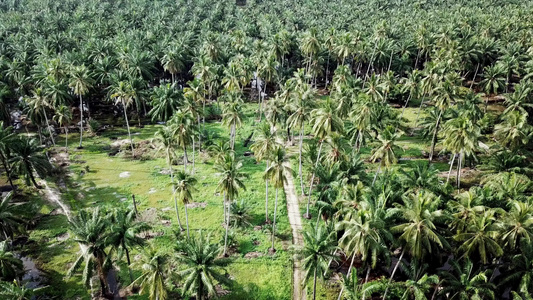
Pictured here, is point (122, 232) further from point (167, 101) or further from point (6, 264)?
point (167, 101)

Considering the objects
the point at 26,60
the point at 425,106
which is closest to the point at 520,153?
the point at 425,106

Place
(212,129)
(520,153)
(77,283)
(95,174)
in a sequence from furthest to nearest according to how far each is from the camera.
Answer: (212,129) → (95,174) → (520,153) → (77,283)

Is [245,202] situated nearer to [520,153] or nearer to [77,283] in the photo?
[77,283]

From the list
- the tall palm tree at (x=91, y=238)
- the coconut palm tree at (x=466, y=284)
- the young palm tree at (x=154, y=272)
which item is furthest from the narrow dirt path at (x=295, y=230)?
the tall palm tree at (x=91, y=238)

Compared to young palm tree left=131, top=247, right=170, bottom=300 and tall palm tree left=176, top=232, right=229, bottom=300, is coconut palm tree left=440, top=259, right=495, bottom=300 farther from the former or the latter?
young palm tree left=131, top=247, right=170, bottom=300

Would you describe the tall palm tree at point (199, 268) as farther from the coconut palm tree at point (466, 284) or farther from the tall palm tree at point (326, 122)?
the tall palm tree at point (326, 122)

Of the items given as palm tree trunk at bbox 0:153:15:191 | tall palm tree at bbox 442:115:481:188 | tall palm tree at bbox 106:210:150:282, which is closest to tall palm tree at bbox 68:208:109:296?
tall palm tree at bbox 106:210:150:282
